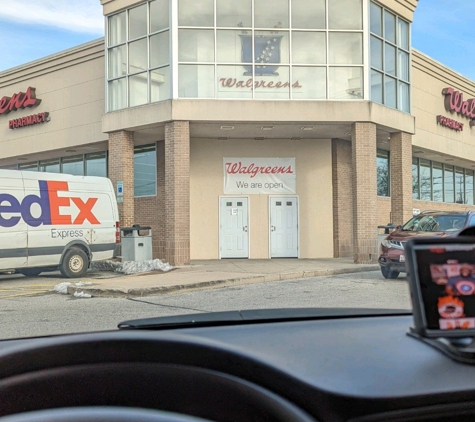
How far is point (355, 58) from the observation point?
56.0 feet

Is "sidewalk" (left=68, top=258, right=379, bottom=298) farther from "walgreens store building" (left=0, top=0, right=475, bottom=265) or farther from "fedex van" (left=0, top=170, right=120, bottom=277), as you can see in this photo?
"walgreens store building" (left=0, top=0, right=475, bottom=265)

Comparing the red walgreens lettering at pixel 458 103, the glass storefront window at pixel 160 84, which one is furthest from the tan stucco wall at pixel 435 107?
the glass storefront window at pixel 160 84

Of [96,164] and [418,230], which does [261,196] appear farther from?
[418,230]

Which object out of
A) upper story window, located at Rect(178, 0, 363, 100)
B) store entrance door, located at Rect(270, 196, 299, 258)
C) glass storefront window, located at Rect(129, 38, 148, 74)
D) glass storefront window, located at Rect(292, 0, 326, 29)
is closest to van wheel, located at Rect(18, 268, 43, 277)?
upper story window, located at Rect(178, 0, 363, 100)

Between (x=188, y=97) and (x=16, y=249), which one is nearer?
(x=16, y=249)

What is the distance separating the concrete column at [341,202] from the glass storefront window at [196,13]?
666 centimetres

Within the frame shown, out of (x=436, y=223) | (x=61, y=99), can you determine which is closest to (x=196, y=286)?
(x=436, y=223)

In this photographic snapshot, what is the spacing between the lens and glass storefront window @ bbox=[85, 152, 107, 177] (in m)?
21.6

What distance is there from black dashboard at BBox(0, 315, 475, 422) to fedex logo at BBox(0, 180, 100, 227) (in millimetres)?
11636

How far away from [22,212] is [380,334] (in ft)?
39.5

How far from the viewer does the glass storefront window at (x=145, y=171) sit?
20016 mm

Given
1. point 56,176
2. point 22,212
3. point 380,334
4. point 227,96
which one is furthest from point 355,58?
point 380,334

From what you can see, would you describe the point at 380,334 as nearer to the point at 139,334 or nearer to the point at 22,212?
the point at 139,334

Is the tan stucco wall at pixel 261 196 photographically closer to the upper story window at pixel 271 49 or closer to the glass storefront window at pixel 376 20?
the upper story window at pixel 271 49
